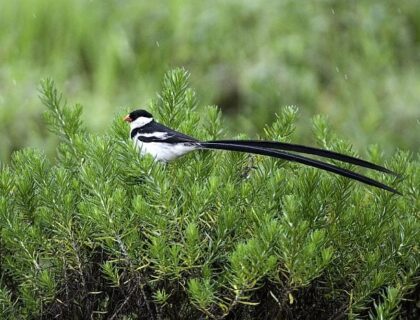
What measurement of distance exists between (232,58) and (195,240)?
17.1ft

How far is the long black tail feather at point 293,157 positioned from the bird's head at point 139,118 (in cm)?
29

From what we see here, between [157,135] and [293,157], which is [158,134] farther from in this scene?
[293,157]

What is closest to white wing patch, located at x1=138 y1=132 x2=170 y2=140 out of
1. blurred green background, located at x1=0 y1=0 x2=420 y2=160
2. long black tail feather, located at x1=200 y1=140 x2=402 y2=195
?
long black tail feather, located at x1=200 y1=140 x2=402 y2=195

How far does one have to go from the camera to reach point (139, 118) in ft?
8.95

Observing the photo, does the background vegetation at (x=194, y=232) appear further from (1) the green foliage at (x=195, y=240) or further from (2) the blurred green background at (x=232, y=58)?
(2) the blurred green background at (x=232, y=58)

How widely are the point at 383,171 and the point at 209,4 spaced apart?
5390 millimetres

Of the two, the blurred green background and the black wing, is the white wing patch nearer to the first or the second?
the black wing

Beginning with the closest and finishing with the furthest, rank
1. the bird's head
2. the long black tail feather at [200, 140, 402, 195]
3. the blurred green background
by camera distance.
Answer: the long black tail feather at [200, 140, 402, 195] < the bird's head < the blurred green background

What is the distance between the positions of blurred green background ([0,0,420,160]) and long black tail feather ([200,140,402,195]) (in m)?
4.26

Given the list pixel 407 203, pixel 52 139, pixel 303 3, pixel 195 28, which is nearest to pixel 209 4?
pixel 195 28

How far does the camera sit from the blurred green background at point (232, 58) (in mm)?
6844

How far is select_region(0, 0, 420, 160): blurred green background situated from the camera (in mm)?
6844

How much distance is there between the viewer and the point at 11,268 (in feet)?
7.76

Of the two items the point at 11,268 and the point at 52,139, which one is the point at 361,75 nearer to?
the point at 52,139
